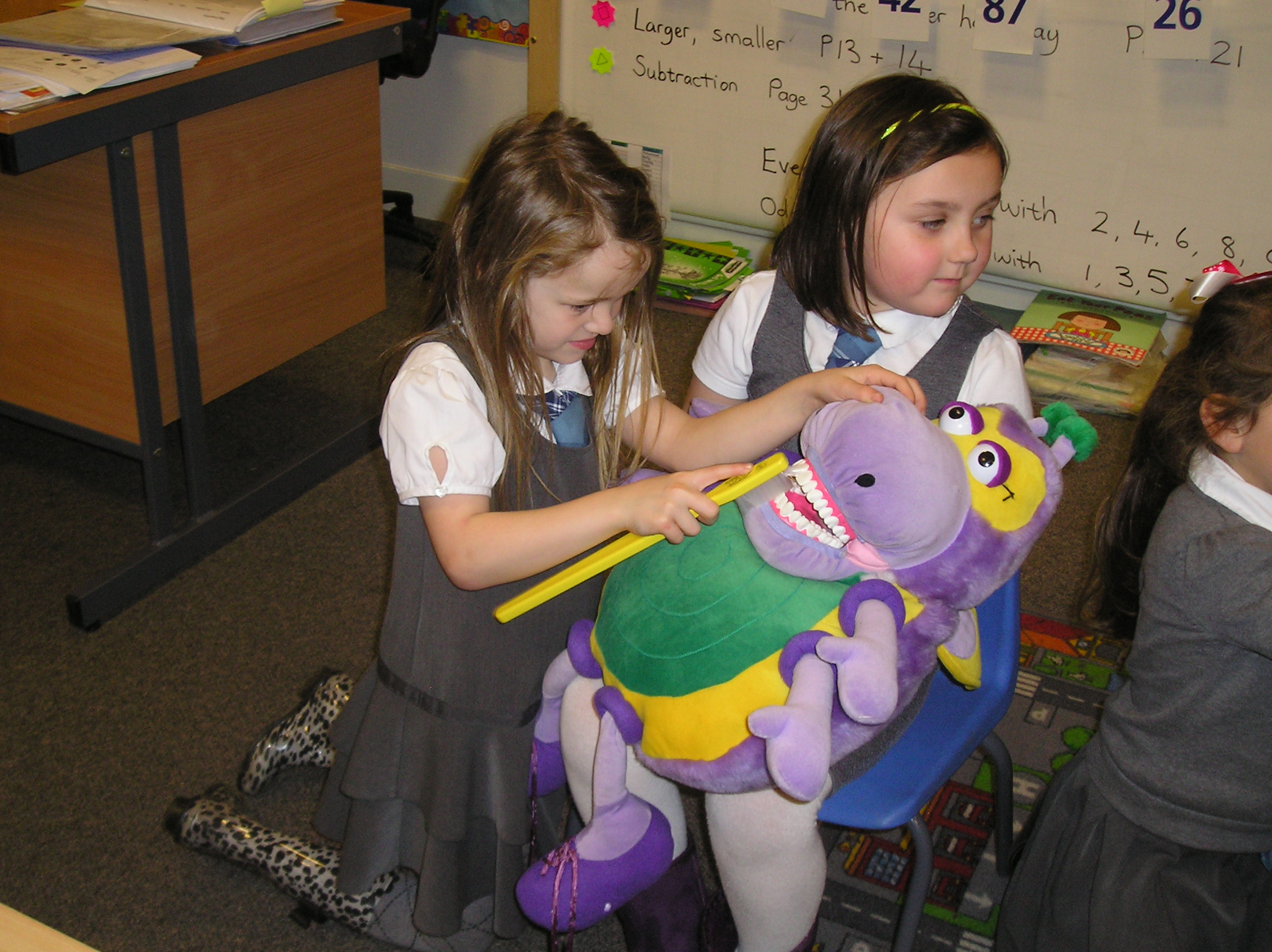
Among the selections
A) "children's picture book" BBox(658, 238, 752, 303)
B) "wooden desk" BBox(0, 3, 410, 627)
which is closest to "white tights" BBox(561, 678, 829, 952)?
"wooden desk" BBox(0, 3, 410, 627)

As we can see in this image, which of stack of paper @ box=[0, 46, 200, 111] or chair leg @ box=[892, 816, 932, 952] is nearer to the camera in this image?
chair leg @ box=[892, 816, 932, 952]

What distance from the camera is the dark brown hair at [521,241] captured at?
3.11 feet

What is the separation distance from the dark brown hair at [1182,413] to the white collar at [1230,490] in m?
0.02

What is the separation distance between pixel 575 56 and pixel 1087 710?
6.47 ft

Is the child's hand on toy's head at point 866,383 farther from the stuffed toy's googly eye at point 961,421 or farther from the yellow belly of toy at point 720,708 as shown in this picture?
the yellow belly of toy at point 720,708

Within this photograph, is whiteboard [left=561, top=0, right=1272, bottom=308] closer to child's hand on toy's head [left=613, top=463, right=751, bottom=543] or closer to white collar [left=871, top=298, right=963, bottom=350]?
white collar [left=871, top=298, right=963, bottom=350]

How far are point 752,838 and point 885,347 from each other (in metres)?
0.50

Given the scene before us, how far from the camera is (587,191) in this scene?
954mm

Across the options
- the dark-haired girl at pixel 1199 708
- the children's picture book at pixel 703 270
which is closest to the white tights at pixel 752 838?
the dark-haired girl at pixel 1199 708

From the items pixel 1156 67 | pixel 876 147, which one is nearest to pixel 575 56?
pixel 1156 67

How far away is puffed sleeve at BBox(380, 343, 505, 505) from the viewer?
950 mm

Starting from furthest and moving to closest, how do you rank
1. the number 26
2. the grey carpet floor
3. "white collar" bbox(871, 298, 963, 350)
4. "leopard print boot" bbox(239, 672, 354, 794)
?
the number 26 → "leopard print boot" bbox(239, 672, 354, 794) → the grey carpet floor → "white collar" bbox(871, 298, 963, 350)

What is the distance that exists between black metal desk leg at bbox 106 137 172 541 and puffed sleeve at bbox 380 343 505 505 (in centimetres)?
81

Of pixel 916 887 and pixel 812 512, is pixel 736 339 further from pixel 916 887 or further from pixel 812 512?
pixel 916 887
